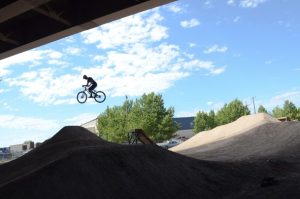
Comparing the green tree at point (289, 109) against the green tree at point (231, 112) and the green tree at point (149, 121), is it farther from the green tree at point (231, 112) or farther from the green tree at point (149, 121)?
A: the green tree at point (149, 121)

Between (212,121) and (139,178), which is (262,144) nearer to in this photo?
(139,178)

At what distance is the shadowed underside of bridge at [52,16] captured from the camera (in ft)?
52.9

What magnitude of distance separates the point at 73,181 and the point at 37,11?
9461mm

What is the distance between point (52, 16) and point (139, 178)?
8.88 metres

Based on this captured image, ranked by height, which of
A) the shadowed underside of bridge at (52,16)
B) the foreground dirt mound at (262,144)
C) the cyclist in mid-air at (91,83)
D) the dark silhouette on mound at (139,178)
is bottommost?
the dark silhouette on mound at (139,178)

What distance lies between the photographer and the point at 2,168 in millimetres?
16672

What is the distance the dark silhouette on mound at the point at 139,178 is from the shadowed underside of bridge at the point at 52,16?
528cm

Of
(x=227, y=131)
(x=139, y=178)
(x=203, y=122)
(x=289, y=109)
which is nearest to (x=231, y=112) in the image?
(x=203, y=122)

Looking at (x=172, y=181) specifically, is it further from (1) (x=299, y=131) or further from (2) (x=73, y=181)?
(1) (x=299, y=131)

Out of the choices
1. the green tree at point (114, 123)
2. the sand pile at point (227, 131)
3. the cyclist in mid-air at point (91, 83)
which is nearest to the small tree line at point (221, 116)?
the green tree at point (114, 123)

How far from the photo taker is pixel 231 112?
8862 centimetres

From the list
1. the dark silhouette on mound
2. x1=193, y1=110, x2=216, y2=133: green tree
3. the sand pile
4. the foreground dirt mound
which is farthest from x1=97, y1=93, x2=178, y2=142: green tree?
the dark silhouette on mound

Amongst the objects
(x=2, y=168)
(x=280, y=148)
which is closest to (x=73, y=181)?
(x=2, y=168)

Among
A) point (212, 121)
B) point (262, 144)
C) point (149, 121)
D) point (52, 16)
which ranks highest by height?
point (212, 121)
